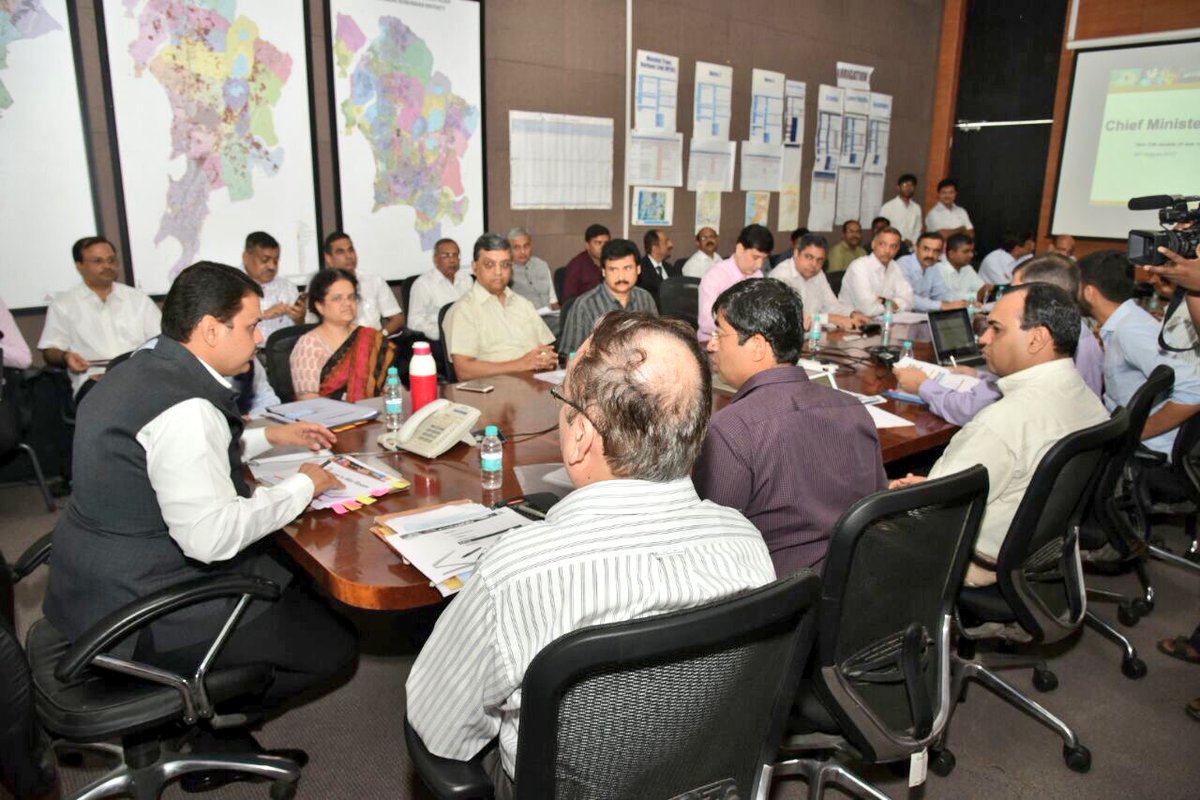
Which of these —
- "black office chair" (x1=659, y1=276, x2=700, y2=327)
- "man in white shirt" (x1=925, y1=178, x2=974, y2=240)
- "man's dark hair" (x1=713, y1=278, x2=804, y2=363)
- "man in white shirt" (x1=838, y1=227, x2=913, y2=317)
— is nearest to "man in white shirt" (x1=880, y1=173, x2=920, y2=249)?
"man in white shirt" (x1=925, y1=178, x2=974, y2=240)

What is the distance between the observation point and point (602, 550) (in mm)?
1027

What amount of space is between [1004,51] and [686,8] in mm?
4281

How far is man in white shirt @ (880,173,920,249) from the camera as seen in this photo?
29.1 ft

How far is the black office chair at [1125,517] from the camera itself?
2350 mm

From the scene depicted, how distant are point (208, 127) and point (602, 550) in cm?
442

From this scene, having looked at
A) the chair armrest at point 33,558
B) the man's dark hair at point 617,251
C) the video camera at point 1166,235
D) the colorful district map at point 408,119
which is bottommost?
the chair armrest at point 33,558

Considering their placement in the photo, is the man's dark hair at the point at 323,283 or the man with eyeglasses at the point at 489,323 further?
the man with eyeglasses at the point at 489,323

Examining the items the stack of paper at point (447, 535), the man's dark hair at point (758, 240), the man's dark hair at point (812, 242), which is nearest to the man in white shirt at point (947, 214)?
the man's dark hair at point (812, 242)

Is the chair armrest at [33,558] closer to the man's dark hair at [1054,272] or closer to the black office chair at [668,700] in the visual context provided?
the black office chair at [668,700]

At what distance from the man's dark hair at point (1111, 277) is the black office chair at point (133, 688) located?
3511 millimetres

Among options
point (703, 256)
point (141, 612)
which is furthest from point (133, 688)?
point (703, 256)

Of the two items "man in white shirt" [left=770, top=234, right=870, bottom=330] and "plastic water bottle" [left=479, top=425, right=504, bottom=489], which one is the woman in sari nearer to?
"plastic water bottle" [left=479, top=425, right=504, bottom=489]

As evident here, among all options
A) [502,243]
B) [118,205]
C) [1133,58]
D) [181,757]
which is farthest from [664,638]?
[1133,58]

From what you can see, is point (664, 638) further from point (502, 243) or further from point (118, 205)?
point (118, 205)
